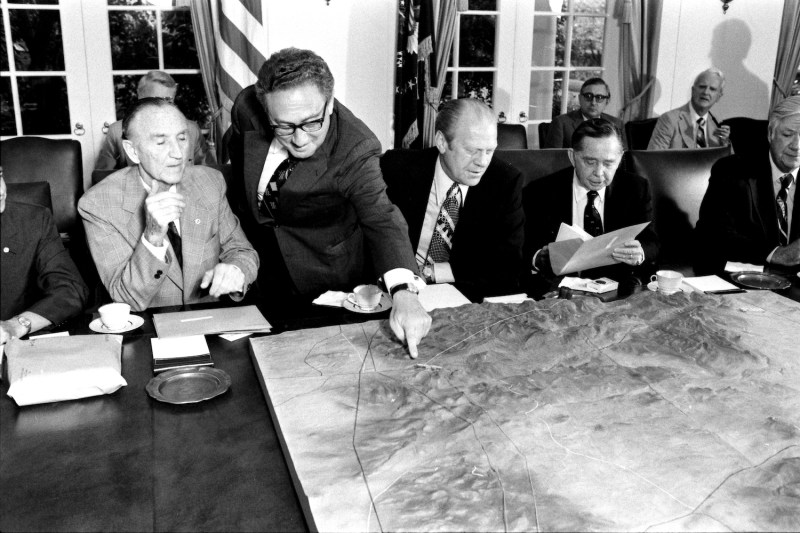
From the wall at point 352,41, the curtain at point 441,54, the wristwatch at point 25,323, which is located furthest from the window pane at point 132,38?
Result: the wristwatch at point 25,323

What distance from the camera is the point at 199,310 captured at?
6.13 feet

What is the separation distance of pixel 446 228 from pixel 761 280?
1009 millimetres

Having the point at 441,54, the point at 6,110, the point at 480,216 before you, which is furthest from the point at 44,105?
the point at 480,216

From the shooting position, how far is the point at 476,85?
5.29 metres

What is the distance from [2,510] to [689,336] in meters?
1.36

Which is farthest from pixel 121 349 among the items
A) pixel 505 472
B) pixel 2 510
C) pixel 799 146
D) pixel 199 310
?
pixel 799 146

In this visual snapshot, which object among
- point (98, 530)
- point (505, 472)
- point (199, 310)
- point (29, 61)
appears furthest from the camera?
point (29, 61)

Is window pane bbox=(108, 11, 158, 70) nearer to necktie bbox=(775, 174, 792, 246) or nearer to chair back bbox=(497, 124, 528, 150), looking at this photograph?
chair back bbox=(497, 124, 528, 150)

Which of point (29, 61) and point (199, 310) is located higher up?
point (29, 61)

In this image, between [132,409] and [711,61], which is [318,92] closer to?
[132,409]

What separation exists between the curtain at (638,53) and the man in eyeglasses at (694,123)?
0.58 metres

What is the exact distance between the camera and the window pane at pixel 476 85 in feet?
17.3

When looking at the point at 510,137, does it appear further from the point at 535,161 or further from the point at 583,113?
the point at 535,161

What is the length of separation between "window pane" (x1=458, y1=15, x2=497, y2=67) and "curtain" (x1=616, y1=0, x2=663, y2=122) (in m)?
1.01
